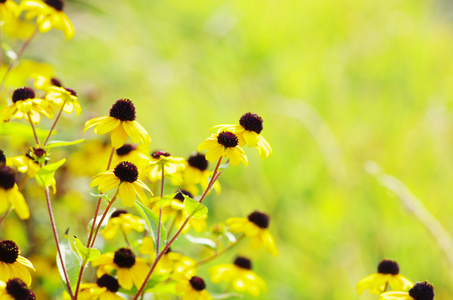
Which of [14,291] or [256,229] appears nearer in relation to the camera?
[14,291]

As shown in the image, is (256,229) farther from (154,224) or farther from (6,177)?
(6,177)

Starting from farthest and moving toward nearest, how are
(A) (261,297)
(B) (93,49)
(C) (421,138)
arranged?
(B) (93,49) < (C) (421,138) < (A) (261,297)

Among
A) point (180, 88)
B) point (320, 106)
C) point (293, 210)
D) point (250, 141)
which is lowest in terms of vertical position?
point (250, 141)

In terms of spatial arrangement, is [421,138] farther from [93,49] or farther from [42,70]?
[93,49]

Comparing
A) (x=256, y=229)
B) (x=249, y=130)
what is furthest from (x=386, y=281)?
(x=249, y=130)

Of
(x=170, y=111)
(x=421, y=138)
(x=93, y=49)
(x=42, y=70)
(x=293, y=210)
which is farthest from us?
(x=93, y=49)

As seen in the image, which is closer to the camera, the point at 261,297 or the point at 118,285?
the point at 118,285

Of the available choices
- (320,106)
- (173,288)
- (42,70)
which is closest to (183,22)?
(320,106)
